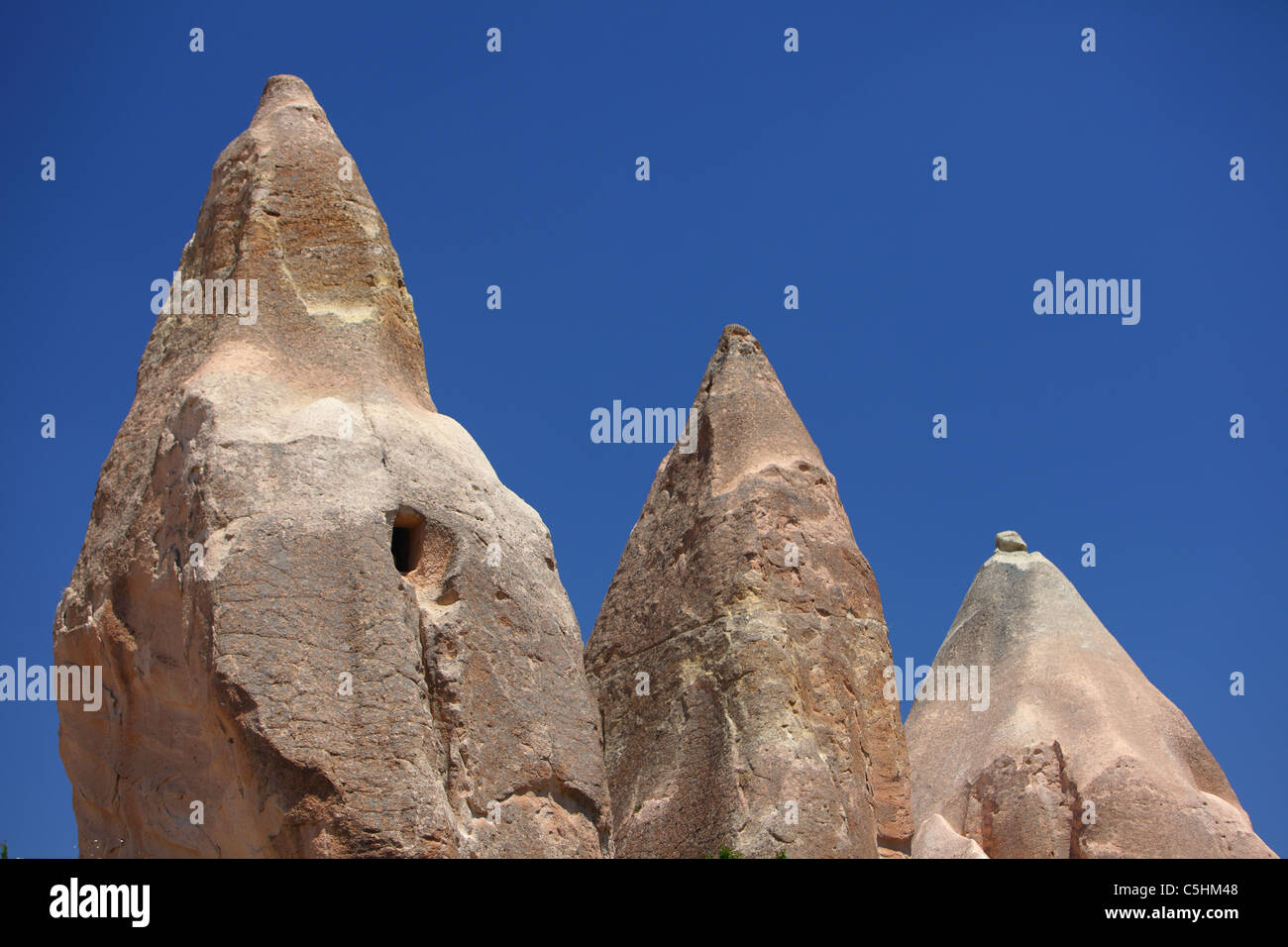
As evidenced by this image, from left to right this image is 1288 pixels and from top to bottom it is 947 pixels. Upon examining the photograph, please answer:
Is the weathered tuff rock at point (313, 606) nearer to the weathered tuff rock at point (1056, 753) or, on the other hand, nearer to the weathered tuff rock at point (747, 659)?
the weathered tuff rock at point (747, 659)

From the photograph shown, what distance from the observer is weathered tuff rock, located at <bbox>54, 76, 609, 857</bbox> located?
30.8ft

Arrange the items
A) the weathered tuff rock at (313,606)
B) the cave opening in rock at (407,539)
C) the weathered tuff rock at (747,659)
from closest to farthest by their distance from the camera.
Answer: the weathered tuff rock at (313,606) → the cave opening in rock at (407,539) → the weathered tuff rock at (747,659)

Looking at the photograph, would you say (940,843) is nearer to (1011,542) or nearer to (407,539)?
(1011,542)

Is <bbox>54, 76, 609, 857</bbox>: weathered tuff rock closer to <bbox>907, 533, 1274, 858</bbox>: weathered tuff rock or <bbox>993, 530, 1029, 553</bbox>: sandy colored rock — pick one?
<bbox>907, 533, 1274, 858</bbox>: weathered tuff rock

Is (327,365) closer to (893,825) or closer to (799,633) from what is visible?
(799,633)

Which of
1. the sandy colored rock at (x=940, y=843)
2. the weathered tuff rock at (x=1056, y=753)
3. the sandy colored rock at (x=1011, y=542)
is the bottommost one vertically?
the sandy colored rock at (x=940, y=843)

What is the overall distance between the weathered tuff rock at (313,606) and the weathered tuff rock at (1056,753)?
370 inches

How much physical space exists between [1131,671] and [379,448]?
13004mm

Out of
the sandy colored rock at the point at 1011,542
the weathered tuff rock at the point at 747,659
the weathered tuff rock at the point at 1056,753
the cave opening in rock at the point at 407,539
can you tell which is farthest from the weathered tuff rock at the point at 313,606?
the sandy colored rock at the point at 1011,542

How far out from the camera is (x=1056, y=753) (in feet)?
63.5

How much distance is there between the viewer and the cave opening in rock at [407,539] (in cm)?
1042

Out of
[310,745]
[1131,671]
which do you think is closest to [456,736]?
[310,745]

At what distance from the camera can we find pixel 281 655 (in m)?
9.44

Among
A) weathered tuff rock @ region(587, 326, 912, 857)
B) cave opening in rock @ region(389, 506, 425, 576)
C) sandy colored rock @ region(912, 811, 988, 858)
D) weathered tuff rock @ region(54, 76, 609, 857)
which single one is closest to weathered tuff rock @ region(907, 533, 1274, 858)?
sandy colored rock @ region(912, 811, 988, 858)
